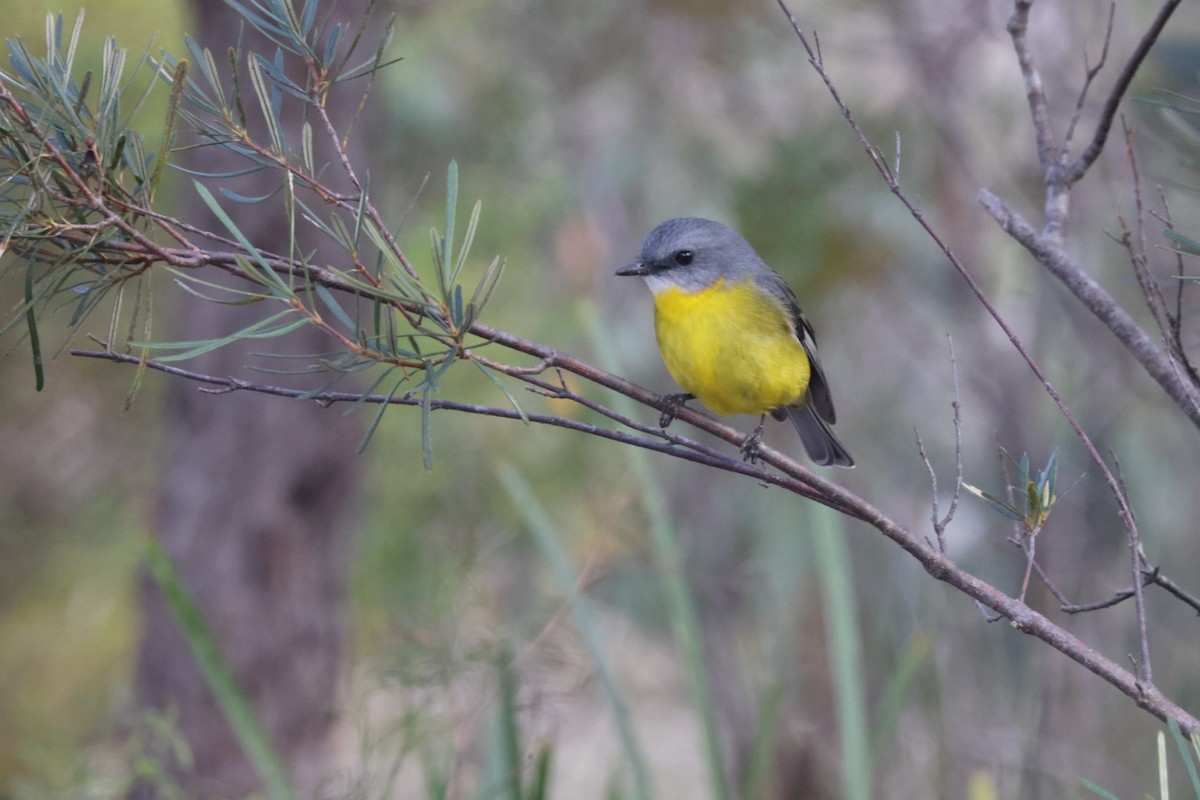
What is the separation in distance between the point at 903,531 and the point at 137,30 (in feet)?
12.0

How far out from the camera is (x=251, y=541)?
341cm

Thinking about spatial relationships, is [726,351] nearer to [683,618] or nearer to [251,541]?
[683,618]

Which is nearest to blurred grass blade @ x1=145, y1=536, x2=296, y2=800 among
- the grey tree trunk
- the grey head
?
the grey head

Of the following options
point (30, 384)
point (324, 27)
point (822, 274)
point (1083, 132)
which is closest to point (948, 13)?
point (1083, 132)

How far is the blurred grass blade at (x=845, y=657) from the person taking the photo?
2018mm

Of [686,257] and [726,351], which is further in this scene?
[686,257]

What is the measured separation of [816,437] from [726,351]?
58cm

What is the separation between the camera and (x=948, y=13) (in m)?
4.34

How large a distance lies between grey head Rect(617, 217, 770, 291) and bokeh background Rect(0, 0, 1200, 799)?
0.48m

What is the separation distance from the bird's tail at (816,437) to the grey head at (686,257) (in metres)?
0.41

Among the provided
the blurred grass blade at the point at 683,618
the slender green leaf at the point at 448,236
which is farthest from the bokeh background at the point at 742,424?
the slender green leaf at the point at 448,236

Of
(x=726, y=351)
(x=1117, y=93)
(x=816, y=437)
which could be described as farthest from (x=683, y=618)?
(x=1117, y=93)

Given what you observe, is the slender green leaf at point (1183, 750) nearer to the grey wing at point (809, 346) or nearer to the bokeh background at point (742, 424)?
the bokeh background at point (742, 424)

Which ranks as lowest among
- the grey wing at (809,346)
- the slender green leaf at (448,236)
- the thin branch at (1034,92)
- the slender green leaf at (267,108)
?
the slender green leaf at (448,236)
